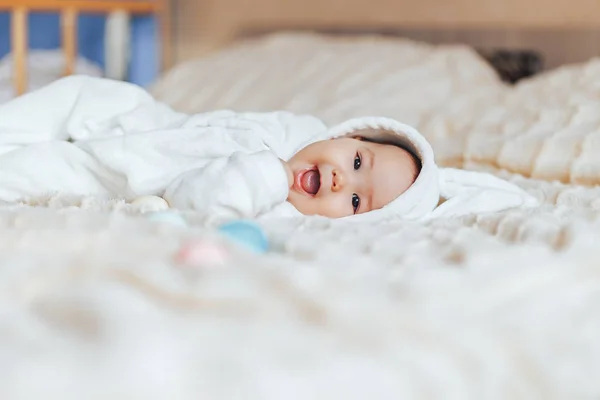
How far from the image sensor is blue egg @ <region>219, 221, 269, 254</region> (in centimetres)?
81

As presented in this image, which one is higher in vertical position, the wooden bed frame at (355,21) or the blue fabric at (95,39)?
the wooden bed frame at (355,21)

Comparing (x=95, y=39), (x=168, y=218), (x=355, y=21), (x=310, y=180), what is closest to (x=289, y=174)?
(x=310, y=180)

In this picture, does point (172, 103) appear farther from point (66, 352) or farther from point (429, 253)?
point (66, 352)

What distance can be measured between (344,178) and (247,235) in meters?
0.35

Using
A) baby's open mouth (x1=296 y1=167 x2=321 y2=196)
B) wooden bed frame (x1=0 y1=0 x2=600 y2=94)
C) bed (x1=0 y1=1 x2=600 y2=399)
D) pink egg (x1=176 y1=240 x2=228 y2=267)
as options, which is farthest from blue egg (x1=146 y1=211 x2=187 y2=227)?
wooden bed frame (x1=0 y1=0 x2=600 y2=94)

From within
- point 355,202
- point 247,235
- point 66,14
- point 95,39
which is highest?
point 247,235

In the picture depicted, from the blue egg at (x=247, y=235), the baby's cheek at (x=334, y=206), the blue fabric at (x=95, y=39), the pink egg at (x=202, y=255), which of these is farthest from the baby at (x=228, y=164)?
the blue fabric at (x=95, y=39)

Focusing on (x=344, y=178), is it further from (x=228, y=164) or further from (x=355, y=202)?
(x=228, y=164)

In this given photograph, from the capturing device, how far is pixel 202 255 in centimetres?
72

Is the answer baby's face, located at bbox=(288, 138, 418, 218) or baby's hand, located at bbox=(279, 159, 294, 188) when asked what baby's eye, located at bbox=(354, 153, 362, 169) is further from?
baby's hand, located at bbox=(279, 159, 294, 188)

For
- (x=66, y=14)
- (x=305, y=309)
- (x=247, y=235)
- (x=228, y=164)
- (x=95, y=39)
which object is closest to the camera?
(x=305, y=309)

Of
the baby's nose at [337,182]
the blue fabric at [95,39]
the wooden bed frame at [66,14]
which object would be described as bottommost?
the blue fabric at [95,39]

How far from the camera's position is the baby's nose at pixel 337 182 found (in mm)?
1145

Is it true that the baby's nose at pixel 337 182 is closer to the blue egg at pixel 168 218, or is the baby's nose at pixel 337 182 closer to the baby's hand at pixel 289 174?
the baby's hand at pixel 289 174
